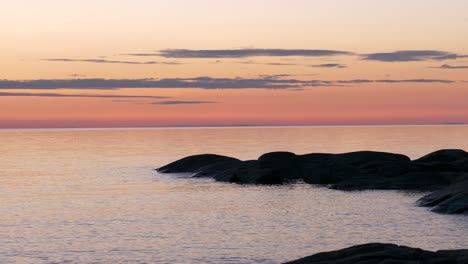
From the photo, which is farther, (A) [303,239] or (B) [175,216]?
(B) [175,216]

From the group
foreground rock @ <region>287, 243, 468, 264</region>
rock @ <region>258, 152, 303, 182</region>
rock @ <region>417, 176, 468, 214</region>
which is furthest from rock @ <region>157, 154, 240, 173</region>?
foreground rock @ <region>287, 243, 468, 264</region>

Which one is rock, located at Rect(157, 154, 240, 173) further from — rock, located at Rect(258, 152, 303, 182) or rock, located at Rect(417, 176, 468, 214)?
rock, located at Rect(417, 176, 468, 214)

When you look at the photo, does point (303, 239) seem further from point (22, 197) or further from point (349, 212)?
point (22, 197)

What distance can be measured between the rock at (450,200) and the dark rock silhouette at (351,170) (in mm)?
14340

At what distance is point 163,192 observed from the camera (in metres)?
75.9

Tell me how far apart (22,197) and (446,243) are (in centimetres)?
4412

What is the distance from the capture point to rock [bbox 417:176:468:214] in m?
55.1


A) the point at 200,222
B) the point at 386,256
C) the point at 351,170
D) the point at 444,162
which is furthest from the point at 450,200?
the point at 444,162

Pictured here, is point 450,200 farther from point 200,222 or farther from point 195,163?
point 195,163

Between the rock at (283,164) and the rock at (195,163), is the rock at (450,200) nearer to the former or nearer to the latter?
the rock at (283,164)

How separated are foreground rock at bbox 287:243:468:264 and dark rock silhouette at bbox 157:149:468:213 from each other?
1802 inches

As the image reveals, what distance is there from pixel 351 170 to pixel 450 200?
1167 inches

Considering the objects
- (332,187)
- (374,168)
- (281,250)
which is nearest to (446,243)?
(281,250)

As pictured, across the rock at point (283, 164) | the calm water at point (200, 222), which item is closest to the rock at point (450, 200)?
the calm water at point (200, 222)
